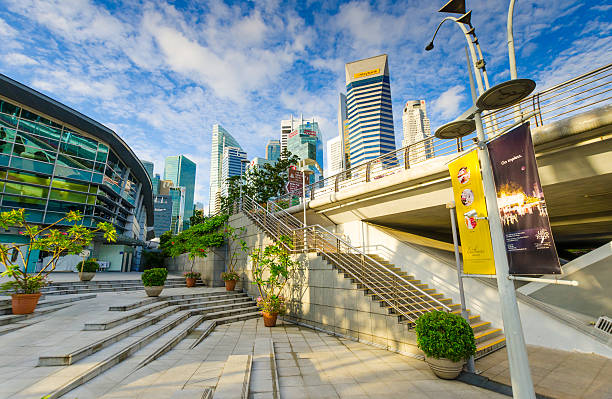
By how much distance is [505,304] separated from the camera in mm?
3934

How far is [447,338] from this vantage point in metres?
5.49

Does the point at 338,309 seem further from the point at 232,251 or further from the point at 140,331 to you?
the point at 232,251

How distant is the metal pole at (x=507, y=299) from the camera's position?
3.69m

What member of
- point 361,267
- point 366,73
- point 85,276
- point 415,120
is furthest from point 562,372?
point 415,120

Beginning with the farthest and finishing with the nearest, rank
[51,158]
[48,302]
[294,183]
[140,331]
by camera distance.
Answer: [51,158], [294,183], [48,302], [140,331]

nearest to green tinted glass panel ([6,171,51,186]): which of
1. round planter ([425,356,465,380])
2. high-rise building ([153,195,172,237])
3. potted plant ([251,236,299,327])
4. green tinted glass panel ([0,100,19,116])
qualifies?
green tinted glass panel ([0,100,19,116])

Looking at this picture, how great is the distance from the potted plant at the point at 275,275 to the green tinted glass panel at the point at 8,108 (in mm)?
26648

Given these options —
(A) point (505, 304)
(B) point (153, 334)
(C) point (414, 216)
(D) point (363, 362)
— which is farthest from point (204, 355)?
(C) point (414, 216)

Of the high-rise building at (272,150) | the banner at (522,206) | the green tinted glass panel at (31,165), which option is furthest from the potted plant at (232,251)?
the high-rise building at (272,150)

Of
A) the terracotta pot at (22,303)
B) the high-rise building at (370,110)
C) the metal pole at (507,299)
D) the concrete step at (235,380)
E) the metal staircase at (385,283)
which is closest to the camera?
the metal pole at (507,299)

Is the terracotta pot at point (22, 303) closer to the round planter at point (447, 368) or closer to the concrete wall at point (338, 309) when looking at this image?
the concrete wall at point (338, 309)

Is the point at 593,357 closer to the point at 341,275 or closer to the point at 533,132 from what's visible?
the point at 533,132

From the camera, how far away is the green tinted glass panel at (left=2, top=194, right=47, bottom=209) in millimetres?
22891

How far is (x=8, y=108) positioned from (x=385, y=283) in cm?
3225
